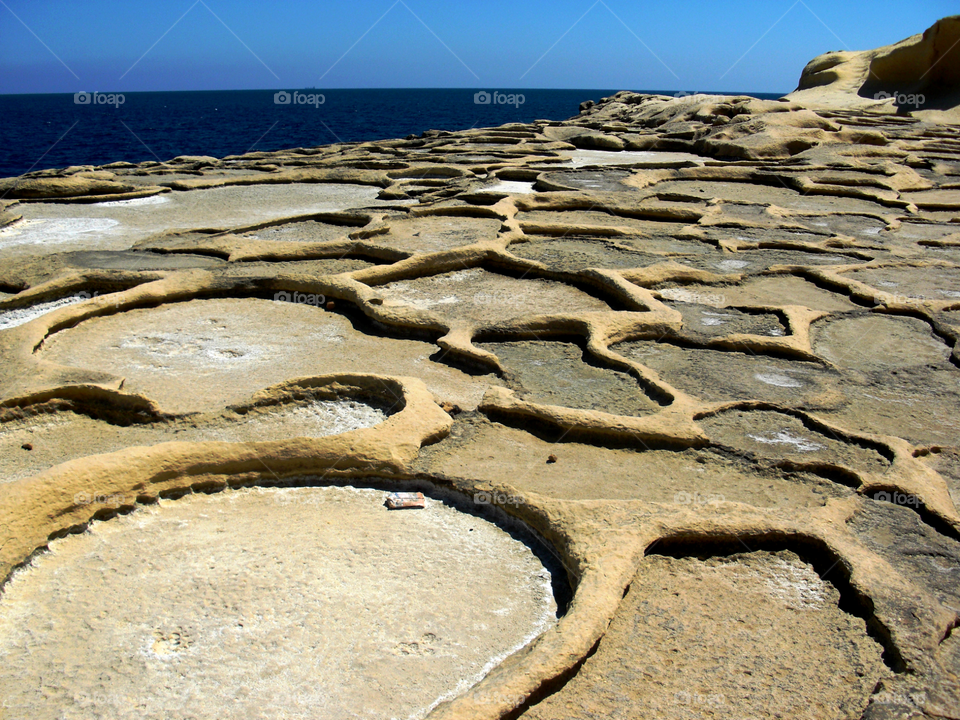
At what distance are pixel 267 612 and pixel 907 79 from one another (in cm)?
1678

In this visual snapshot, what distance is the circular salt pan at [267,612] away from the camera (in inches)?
69.5

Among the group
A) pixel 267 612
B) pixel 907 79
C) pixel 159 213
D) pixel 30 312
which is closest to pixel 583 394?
pixel 267 612

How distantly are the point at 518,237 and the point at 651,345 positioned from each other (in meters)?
1.99

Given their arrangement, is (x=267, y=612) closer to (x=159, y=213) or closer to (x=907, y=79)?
(x=159, y=213)

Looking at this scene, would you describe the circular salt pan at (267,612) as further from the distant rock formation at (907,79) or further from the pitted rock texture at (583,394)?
the distant rock formation at (907,79)

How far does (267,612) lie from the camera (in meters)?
2.02

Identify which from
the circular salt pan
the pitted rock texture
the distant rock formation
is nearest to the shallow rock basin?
the pitted rock texture

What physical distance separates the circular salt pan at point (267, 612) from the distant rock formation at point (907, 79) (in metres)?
14.7

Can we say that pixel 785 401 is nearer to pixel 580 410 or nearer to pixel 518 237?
pixel 580 410

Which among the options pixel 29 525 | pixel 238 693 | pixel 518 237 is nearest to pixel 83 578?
pixel 29 525

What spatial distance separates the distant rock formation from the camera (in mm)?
14203

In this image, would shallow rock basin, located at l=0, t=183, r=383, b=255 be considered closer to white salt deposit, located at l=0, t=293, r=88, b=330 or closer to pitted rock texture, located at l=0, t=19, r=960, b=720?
pitted rock texture, located at l=0, t=19, r=960, b=720

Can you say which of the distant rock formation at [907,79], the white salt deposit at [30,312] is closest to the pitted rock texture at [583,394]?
the white salt deposit at [30,312]

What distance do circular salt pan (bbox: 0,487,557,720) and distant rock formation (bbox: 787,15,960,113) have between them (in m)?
14.7
